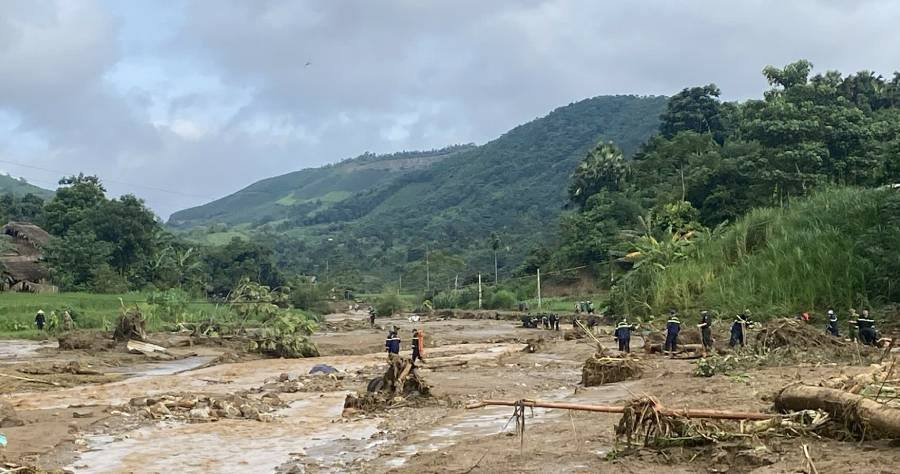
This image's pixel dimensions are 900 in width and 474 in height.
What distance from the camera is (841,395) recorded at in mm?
8383

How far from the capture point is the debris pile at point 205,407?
15.0 m

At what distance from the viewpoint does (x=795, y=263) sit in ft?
93.1

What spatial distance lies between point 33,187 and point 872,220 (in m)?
193

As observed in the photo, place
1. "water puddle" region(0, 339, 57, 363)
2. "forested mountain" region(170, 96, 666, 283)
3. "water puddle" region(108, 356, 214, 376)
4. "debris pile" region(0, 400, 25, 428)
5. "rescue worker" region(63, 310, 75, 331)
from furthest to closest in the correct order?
"forested mountain" region(170, 96, 666, 283) → "rescue worker" region(63, 310, 75, 331) → "water puddle" region(0, 339, 57, 363) → "water puddle" region(108, 356, 214, 376) → "debris pile" region(0, 400, 25, 428)

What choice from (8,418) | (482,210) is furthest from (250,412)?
(482,210)

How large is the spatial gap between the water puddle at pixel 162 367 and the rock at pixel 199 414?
10.3 meters

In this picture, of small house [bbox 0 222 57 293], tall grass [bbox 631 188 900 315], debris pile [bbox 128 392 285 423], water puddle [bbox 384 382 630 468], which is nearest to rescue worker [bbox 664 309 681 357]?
water puddle [bbox 384 382 630 468]

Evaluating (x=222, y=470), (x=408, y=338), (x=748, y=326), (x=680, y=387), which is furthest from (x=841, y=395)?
(x=408, y=338)

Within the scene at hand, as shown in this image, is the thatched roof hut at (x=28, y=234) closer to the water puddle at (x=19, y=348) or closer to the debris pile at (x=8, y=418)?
the water puddle at (x=19, y=348)

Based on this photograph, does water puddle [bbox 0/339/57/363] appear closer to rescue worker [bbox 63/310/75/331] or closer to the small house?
rescue worker [bbox 63/310/75/331]

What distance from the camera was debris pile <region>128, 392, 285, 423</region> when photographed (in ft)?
49.3

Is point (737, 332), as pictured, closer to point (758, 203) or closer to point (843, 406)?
point (843, 406)

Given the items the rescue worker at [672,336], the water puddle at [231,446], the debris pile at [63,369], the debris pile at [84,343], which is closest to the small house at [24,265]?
the debris pile at [84,343]

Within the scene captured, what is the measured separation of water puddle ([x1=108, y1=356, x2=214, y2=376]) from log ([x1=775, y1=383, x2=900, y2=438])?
2083cm
